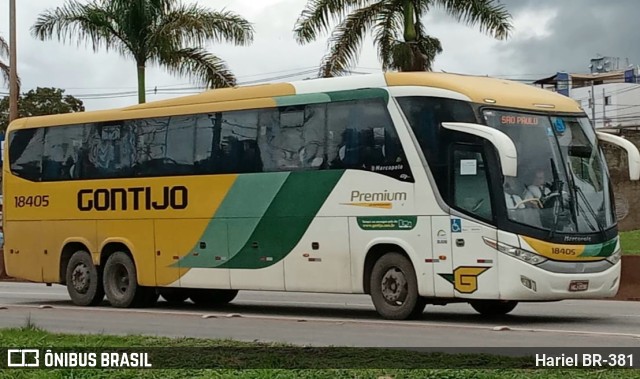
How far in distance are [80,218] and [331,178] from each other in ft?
19.1

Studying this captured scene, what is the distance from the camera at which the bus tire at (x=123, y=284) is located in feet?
65.2

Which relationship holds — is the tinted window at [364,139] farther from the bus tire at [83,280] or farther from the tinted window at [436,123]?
the bus tire at [83,280]

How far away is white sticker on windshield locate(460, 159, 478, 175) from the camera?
1545 cm

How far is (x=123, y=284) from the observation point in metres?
20.1

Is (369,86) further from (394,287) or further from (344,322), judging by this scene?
(344,322)

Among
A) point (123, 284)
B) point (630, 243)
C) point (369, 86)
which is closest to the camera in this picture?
point (369, 86)

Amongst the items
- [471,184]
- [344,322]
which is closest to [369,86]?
[471,184]

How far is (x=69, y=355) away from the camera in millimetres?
10562

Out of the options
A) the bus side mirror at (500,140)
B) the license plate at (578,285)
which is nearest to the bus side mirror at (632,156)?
the license plate at (578,285)

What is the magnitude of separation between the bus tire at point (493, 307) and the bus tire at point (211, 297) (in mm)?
5220

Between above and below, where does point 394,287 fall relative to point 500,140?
below

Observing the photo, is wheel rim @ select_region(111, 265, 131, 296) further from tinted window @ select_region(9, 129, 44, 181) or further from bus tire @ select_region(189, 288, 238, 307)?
tinted window @ select_region(9, 129, 44, 181)

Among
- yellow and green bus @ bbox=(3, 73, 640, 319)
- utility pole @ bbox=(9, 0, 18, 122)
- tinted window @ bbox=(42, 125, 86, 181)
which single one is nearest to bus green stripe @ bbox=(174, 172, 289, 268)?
yellow and green bus @ bbox=(3, 73, 640, 319)

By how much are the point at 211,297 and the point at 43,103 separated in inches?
1972
